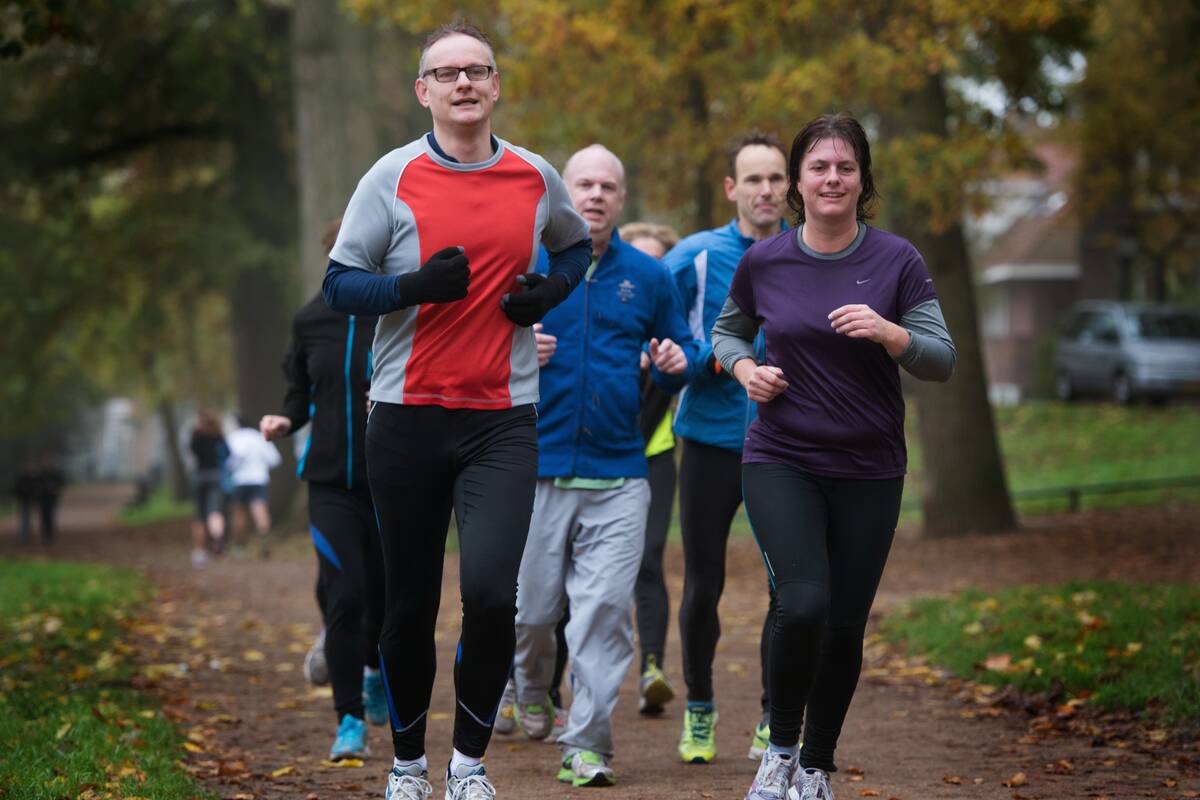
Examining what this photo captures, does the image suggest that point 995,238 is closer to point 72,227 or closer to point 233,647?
point 72,227

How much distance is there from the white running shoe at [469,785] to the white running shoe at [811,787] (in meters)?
0.99

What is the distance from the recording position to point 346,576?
22.1ft

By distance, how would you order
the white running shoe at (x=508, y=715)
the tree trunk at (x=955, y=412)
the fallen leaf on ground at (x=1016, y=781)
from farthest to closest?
the tree trunk at (x=955, y=412) < the white running shoe at (x=508, y=715) < the fallen leaf on ground at (x=1016, y=781)

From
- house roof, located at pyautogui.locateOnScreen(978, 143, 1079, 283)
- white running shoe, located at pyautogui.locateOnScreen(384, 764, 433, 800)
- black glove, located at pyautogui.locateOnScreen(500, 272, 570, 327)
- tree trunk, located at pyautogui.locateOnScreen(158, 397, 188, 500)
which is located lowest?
tree trunk, located at pyautogui.locateOnScreen(158, 397, 188, 500)

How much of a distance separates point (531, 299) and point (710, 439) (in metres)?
A: 1.70

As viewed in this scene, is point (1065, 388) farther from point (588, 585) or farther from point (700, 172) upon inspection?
point (588, 585)

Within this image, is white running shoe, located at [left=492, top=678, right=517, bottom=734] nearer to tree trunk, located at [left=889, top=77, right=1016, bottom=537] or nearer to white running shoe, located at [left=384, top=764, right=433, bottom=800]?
white running shoe, located at [left=384, top=764, right=433, bottom=800]

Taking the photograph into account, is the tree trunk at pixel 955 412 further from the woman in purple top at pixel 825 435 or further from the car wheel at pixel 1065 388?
the car wheel at pixel 1065 388

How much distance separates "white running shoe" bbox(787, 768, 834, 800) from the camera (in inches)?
201

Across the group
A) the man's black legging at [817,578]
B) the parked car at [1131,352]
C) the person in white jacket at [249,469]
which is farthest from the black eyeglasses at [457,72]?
the parked car at [1131,352]

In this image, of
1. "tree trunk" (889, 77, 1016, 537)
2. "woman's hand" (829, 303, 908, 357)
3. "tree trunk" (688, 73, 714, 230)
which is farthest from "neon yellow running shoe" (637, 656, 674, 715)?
"tree trunk" (688, 73, 714, 230)

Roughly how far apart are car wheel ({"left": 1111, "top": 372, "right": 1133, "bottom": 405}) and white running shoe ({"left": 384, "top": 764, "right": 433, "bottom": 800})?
26775 mm

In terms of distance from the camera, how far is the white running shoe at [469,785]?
4.90 meters

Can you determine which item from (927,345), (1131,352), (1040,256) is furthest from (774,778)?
(1040,256)
